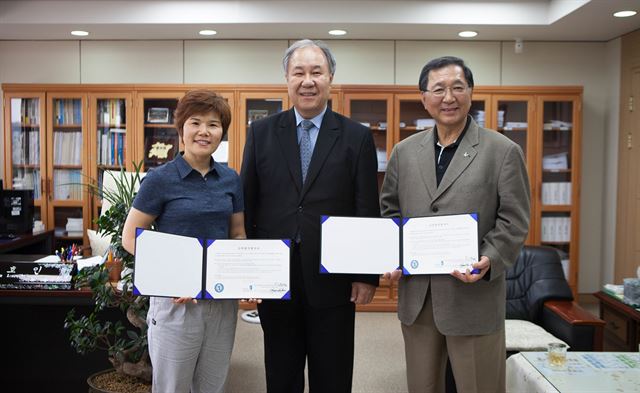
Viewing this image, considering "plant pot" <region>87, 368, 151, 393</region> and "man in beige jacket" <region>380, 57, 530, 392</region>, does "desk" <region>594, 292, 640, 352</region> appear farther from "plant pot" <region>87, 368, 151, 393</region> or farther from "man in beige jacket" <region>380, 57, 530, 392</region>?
"plant pot" <region>87, 368, 151, 393</region>

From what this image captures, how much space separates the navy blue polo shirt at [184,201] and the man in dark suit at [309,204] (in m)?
0.18

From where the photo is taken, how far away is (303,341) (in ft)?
7.43

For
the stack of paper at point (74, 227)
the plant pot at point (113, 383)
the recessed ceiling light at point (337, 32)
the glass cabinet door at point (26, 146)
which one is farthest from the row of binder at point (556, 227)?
the glass cabinet door at point (26, 146)

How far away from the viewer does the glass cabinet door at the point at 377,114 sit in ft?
18.3

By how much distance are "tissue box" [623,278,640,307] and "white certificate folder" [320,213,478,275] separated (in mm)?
2248

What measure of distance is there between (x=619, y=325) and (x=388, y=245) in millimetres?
2492

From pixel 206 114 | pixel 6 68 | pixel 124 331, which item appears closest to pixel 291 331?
pixel 206 114

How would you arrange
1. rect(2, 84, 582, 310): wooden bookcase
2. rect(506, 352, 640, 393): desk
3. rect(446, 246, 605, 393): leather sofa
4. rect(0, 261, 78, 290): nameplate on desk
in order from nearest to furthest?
rect(506, 352, 640, 393): desk < rect(0, 261, 78, 290): nameplate on desk < rect(446, 246, 605, 393): leather sofa < rect(2, 84, 582, 310): wooden bookcase

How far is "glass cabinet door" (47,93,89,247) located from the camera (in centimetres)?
567

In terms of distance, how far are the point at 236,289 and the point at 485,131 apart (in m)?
1.08

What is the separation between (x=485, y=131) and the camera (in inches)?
86.4

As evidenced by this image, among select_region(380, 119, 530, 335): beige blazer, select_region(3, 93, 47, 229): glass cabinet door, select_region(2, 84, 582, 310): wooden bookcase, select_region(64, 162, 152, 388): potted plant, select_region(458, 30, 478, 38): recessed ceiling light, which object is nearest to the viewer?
select_region(380, 119, 530, 335): beige blazer

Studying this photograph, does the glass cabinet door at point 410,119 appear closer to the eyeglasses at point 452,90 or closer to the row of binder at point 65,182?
the row of binder at point 65,182

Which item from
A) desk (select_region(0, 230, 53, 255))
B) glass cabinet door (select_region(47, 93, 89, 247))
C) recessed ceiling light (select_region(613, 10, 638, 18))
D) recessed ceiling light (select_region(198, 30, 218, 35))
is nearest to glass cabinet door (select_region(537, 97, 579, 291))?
recessed ceiling light (select_region(613, 10, 638, 18))
